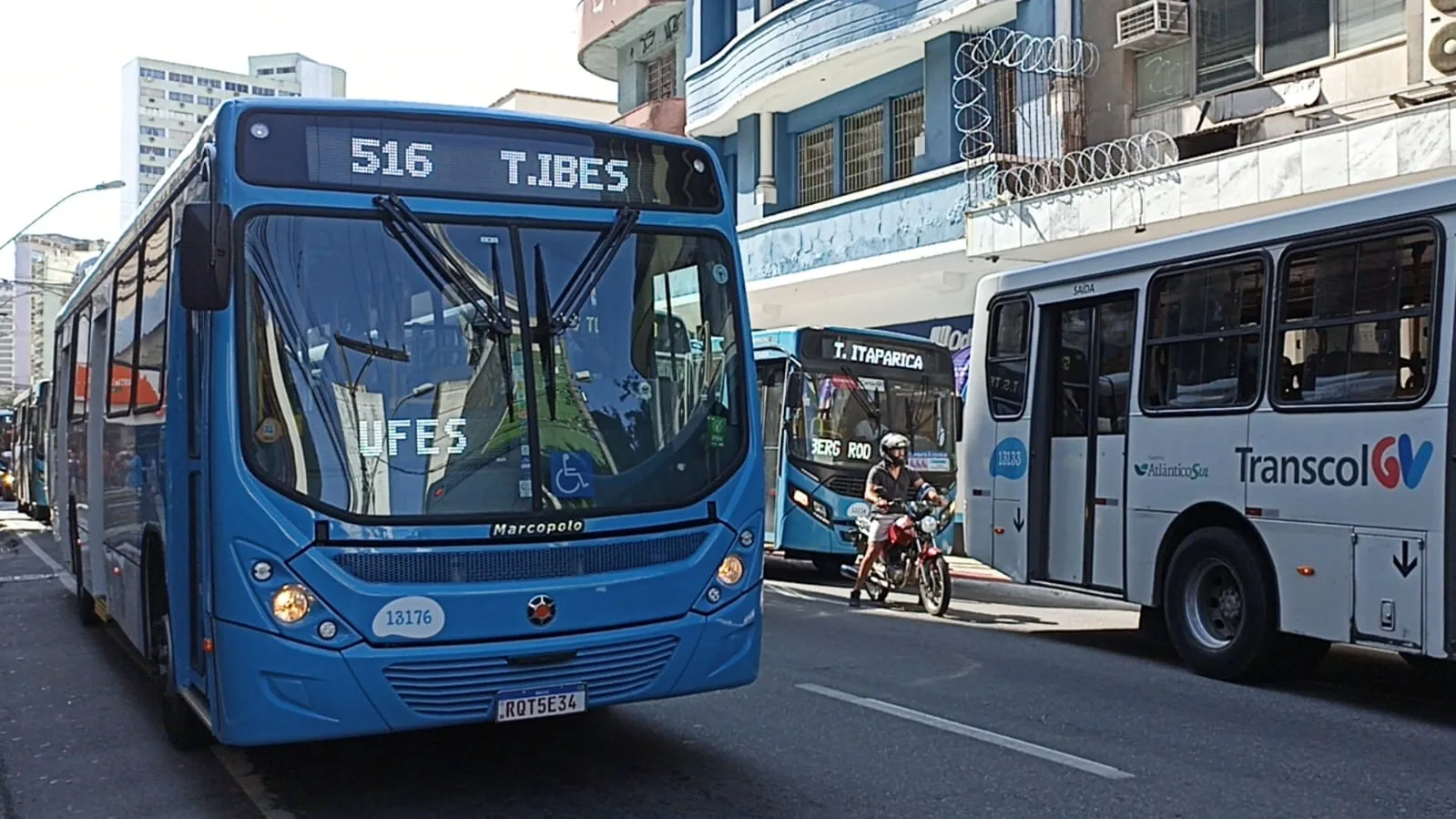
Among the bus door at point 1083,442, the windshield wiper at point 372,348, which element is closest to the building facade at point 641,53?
the bus door at point 1083,442

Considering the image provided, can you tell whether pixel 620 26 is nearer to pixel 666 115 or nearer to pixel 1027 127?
pixel 666 115

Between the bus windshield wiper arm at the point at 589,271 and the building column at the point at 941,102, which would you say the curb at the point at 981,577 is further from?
the bus windshield wiper arm at the point at 589,271

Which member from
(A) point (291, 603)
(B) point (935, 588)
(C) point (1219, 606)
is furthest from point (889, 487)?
(A) point (291, 603)

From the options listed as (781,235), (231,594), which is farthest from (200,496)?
(781,235)

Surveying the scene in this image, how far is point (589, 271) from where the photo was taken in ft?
21.8

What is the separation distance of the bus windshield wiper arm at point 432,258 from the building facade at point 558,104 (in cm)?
3235

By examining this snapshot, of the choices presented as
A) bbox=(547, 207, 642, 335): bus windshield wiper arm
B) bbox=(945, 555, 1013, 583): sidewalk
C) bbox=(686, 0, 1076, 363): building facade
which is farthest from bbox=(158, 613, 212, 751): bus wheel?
bbox=(686, 0, 1076, 363): building facade

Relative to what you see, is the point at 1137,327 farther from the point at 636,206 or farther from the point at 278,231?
the point at 278,231

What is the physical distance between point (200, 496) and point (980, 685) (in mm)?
5290

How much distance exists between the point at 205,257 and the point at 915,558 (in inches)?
365

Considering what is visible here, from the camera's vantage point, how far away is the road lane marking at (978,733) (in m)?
7.14

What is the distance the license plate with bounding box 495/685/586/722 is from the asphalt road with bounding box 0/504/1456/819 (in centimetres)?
45

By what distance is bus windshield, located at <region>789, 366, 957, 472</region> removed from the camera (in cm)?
1695

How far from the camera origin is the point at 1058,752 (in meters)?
7.49
